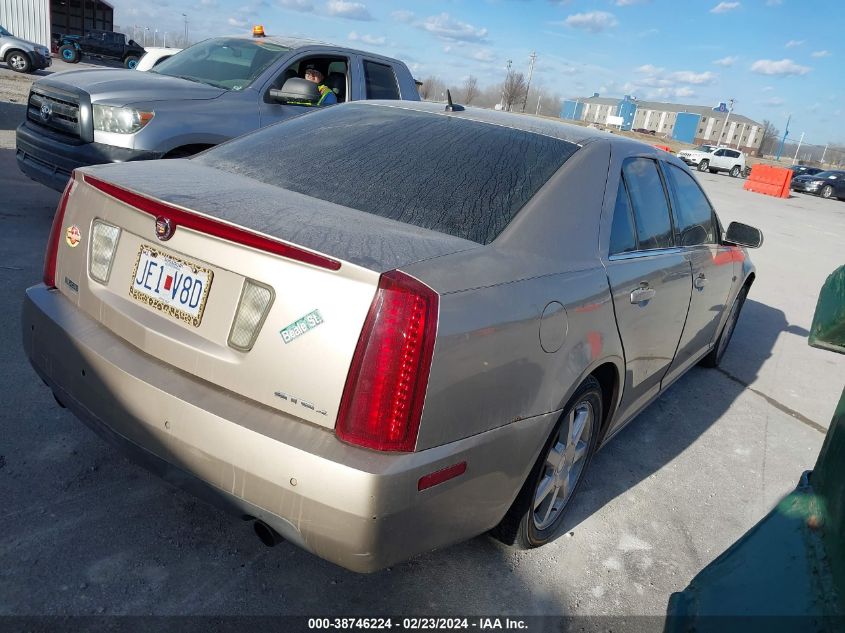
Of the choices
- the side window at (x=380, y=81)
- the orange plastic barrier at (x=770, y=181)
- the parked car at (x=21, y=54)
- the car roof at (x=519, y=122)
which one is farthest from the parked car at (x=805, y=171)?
the car roof at (x=519, y=122)

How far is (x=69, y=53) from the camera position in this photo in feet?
108

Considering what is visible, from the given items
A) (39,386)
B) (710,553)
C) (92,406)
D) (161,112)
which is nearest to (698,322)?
(710,553)

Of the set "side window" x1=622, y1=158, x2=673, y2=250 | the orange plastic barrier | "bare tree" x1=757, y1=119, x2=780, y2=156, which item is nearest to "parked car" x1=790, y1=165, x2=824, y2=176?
the orange plastic barrier

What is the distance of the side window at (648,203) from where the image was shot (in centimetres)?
301

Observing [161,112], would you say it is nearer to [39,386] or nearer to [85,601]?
[39,386]

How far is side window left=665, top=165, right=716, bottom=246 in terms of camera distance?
11.8 ft

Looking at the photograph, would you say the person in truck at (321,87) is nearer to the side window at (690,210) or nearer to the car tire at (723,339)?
the side window at (690,210)

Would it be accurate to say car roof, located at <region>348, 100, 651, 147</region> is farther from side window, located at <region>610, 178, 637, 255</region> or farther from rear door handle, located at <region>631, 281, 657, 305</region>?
rear door handle, located at <region>631, 281, 657, 305</region>

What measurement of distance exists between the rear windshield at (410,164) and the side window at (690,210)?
3.61 feet

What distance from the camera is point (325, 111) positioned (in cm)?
334

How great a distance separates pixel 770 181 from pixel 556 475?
3070cm

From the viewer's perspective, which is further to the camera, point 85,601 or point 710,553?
point 710,553

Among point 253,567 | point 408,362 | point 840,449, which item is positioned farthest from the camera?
point 253,567

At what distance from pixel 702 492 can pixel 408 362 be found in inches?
92.3
